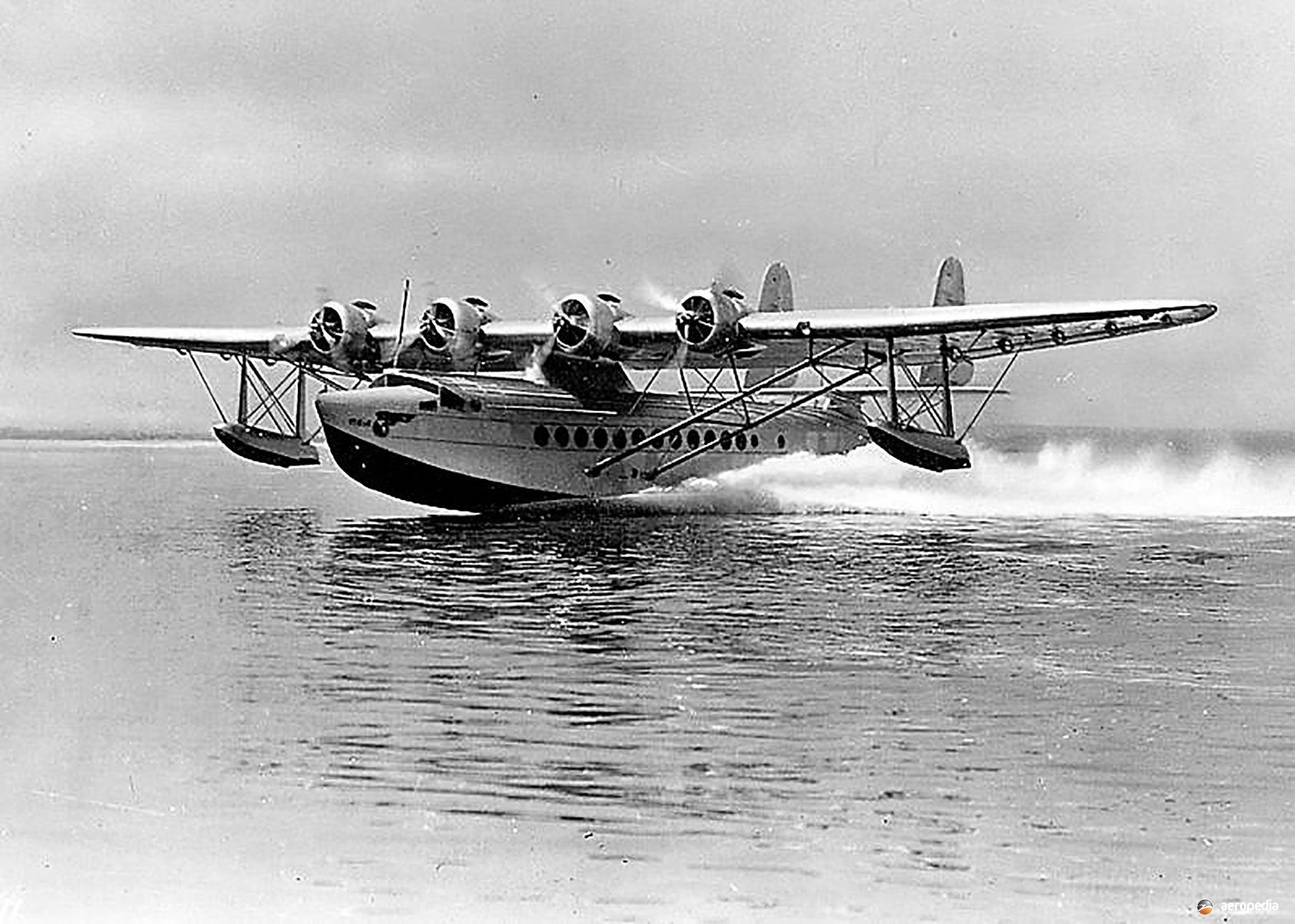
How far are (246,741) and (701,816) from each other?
3.07 m

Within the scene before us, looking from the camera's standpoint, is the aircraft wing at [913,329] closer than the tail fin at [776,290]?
Yes

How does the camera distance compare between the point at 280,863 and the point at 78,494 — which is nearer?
the point at 280,863

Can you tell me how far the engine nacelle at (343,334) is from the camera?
86.3 feet

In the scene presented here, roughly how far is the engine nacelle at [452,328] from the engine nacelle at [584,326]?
1927 mm

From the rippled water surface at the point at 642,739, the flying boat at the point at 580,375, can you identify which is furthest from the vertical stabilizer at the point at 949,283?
the rippled water surface at the point at 642,739

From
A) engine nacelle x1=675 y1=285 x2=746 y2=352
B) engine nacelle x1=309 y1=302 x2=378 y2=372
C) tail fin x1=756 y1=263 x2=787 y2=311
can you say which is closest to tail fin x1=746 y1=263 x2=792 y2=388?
tail fin x1=756 y1=263 x2=787 y2=311

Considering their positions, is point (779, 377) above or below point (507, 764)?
above

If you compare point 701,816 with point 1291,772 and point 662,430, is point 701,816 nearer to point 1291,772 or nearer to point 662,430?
point 1291,772

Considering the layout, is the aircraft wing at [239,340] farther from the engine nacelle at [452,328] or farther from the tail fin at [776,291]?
the tail fin at [776,291]

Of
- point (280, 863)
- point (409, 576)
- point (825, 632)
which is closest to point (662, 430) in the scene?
point (409, 576)

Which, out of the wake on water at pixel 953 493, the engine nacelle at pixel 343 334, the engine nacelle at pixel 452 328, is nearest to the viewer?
the engine nacelle at pixel 452 328

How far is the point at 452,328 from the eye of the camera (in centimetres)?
2542

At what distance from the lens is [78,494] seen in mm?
38719

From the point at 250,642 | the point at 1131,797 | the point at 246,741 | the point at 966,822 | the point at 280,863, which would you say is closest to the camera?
the point at 280,863
